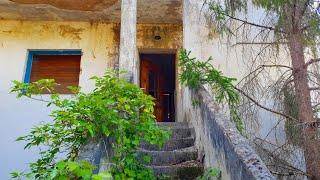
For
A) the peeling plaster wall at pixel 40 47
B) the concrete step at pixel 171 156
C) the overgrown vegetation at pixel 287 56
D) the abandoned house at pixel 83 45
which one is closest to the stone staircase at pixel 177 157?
the concrete step at pixel 171 156

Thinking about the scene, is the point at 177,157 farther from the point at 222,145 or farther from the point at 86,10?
the point at 86,10

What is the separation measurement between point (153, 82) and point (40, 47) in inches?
115

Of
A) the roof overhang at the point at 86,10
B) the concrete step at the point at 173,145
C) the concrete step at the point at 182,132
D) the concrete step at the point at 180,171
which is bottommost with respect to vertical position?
the concrete step at the point at 180,171

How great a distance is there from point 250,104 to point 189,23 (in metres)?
2.32

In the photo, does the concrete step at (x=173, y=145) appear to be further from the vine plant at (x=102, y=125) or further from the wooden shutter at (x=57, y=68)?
the wooden shutter at (x=57, y=68)

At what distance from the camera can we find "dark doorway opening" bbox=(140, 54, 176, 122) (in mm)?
9164

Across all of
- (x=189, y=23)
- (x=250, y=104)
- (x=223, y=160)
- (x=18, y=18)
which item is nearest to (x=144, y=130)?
(x=223, y=160)

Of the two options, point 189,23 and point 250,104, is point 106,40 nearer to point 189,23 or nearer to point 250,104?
point 189,23

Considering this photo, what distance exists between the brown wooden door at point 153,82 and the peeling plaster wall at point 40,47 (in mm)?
1159

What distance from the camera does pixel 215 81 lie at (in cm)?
492

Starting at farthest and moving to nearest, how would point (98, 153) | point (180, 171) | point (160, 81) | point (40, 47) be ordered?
point (160, 81) < point (40, 47) < point (180, 171) < point (98, 153)

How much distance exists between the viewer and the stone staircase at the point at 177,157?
4.20 metres

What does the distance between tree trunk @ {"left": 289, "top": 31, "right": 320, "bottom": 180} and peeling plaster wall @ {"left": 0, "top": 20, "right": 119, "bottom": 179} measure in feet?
13.9

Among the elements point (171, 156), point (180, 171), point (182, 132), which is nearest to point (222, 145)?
point (180, 171)
